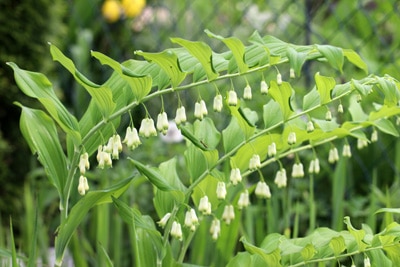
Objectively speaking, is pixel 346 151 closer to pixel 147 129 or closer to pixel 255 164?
pixel 255 164

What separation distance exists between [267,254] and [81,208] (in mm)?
334

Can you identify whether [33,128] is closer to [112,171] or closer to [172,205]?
[172,205]

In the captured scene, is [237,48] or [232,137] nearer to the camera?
[237,48]

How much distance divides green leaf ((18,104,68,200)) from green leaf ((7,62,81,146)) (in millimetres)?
64

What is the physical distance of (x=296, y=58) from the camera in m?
1.17

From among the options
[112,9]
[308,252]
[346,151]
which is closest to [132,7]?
[112,9]

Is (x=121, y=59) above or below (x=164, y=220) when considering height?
above

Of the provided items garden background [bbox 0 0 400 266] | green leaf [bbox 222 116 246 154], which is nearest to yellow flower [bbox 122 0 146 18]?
garden background [bbox 0 0 400 266]

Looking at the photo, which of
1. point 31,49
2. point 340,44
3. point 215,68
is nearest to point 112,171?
point 31,49

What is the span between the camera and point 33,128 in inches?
54.5

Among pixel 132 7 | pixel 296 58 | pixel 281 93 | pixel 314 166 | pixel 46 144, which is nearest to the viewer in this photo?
pixel 296 58

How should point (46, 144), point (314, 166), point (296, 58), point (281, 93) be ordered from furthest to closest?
1. point (314, 166)
2. point (46, 144)
3. point (281, 93)
4. point (296, 58)

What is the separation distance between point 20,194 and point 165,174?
164 cm

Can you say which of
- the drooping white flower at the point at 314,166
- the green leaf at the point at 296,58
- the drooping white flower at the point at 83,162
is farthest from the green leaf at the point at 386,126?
the drooping white flower at the point at 83,162
